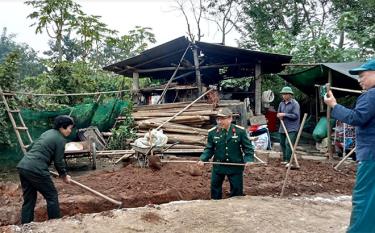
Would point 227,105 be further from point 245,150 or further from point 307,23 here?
point 307,23

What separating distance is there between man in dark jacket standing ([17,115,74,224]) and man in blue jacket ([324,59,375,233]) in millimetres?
3756

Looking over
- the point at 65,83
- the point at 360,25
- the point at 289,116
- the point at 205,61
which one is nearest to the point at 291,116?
the point at 289,116

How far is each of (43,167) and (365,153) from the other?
4.06 m

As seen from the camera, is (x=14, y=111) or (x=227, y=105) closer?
(x=14, y=111)

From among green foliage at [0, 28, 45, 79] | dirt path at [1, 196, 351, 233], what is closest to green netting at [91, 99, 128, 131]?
dirt path at [1, 196, 351, 233]

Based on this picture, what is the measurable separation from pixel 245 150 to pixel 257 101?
6634 mm

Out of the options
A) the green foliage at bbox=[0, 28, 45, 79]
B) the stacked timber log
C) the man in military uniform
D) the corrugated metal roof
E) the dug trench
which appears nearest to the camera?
the man in military uniform

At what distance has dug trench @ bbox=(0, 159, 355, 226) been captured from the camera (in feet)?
22.0

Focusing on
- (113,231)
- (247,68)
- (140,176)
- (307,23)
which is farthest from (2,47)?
(113,231)

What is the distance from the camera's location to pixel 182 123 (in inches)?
426

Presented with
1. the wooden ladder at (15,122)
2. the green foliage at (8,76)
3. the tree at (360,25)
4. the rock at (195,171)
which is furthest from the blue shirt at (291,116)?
the tree at (360,25)

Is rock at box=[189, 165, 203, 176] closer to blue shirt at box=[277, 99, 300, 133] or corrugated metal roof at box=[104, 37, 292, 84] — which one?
blue shirt at box=[277, 99, 300, 133]

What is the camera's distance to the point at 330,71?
34.2ft

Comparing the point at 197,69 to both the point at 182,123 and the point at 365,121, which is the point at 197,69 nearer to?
the point at 182,123
